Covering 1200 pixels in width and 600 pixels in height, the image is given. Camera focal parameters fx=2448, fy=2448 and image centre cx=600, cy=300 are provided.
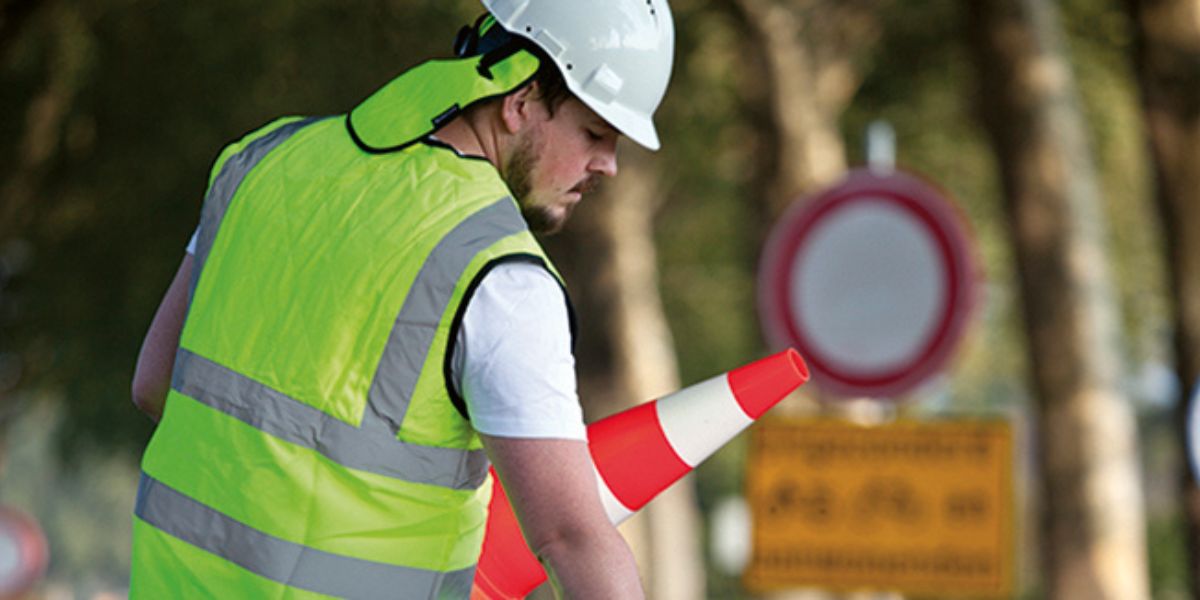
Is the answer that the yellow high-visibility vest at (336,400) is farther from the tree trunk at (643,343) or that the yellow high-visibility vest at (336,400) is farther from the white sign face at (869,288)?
the tree trunk at (643,343)

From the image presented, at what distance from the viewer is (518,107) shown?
3.22 m

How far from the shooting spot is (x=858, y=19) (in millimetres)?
19406

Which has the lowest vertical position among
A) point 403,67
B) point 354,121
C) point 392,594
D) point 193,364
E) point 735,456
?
point 735,456

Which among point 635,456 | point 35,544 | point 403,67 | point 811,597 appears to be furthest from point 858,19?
point 635,456

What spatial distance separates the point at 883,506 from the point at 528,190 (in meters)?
4.25

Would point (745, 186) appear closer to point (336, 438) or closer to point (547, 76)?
point (547, 76)

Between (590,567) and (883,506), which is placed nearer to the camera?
(590,567)

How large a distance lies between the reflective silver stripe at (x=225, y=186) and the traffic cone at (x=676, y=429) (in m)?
0.63

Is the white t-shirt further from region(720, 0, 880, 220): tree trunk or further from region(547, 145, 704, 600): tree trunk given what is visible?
region(547, 145, 704, 600): tree trunk

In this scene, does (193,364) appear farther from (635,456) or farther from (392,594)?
(635,456)

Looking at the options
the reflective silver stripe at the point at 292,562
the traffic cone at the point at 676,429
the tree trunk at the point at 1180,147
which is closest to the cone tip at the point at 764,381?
the traffic cone at the point at 676,429

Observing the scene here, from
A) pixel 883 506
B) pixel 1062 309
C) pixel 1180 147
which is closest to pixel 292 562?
pixel 883 506

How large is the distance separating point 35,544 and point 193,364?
19.8m

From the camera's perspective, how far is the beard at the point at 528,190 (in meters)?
3.23
